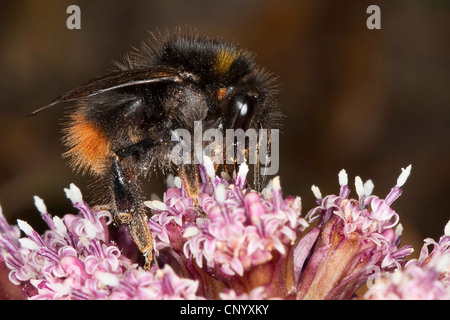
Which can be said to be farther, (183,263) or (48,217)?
(48,217)

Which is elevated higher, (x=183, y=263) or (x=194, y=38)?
(x=194, y=38)

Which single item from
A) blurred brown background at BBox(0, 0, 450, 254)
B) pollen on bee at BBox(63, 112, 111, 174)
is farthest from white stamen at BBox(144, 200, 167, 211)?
blurred brown background at BBox(0, 0, 450, 254)

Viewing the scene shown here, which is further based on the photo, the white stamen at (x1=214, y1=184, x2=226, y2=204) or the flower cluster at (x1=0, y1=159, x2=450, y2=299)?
the white stamen at (x1=214, y1=184, x2=226, y2=204)

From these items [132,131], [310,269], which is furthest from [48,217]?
[310,269]

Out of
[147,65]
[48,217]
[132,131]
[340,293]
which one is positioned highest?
[147,65]

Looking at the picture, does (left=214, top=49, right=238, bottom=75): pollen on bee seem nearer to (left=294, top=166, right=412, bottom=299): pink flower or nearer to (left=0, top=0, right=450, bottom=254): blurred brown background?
(left=294, top=166, right=412, bottom=299): pink flower

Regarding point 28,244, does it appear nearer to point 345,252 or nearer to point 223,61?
point 223,61

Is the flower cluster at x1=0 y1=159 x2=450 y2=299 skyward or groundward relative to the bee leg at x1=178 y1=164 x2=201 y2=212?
groundward

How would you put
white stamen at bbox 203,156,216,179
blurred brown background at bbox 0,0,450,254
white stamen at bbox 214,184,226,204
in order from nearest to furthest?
white stamen at bbox 214,184,226,204 < white stamen at bbox 203,156,216,179 < blurred brown background at bbox 0,0,450,254
